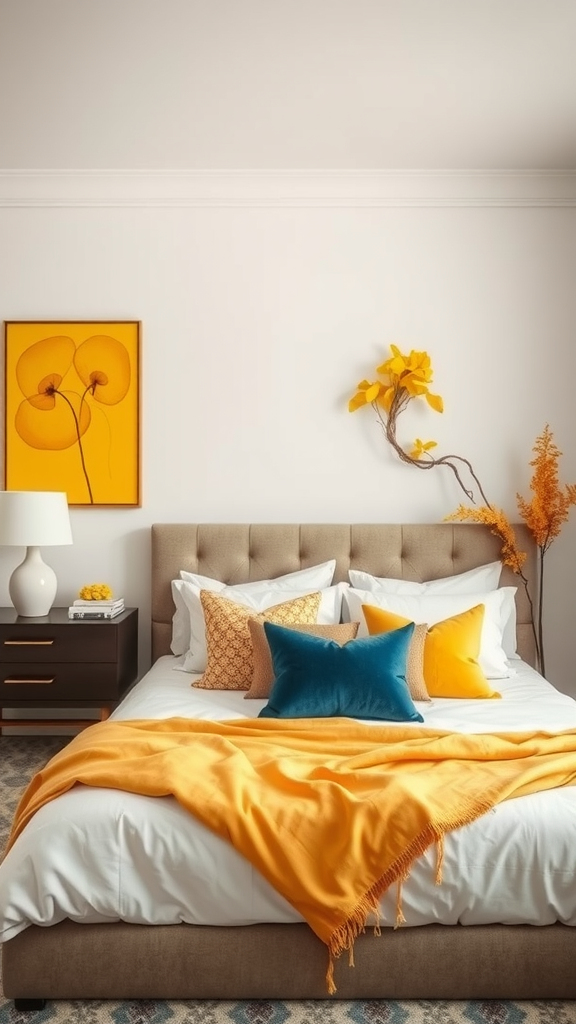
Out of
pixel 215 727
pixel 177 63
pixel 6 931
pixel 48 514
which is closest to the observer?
pixel 6 931

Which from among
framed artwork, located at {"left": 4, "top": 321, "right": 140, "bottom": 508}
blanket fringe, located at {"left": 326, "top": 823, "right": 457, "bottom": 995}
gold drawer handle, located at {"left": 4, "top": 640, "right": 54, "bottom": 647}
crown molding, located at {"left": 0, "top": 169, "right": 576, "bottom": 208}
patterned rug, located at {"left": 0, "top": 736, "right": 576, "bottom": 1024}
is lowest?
patterned rug, located at {"left": 0, "top": 736, "right": 576, "bottom": 1024}

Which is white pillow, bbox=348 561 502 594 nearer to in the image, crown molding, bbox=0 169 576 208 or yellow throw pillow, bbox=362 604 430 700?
yellow throw pillow, bbox=362 604 430 700

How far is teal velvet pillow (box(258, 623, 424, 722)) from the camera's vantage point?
2.78m

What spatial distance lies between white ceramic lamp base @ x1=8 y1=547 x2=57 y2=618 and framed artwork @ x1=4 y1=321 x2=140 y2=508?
15.6 inches

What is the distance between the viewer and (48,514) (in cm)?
370

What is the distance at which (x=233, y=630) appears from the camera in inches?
130

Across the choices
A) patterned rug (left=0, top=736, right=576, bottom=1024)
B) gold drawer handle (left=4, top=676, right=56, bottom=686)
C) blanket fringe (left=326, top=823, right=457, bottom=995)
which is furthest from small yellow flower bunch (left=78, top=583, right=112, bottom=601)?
blanket fringe (left=326, top=823, right=457, bottom=995)

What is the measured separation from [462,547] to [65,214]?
2479 mm

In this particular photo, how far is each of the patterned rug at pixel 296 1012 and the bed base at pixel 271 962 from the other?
25 mm

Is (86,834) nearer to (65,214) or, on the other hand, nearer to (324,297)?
(324,297)

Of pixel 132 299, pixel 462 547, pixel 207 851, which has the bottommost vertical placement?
pixel 207 851

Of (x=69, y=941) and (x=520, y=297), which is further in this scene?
(x=520, y=297)

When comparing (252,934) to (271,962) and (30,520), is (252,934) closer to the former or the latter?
(271,962)

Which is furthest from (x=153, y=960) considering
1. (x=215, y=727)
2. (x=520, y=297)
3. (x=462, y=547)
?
(x=520, y=297)
